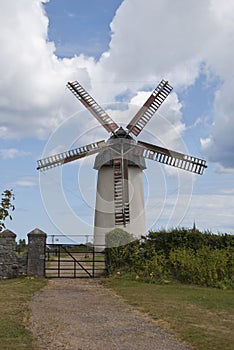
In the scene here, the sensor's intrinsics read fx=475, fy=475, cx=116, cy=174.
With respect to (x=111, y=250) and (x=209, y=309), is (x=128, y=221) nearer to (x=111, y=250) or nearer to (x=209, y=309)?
(x=111, y=250)

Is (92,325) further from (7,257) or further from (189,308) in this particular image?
(7,257)

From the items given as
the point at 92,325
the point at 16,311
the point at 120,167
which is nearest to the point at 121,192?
the point at 120,167

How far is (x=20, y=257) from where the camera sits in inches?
718

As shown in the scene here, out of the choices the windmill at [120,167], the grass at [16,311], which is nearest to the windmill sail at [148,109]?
the windmill at [120,167]

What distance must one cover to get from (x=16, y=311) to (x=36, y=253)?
7625 millimetres

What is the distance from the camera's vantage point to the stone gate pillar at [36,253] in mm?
17969

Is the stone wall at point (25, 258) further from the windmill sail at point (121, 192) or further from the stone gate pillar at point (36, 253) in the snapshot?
the windmill sail at point (121, 192)

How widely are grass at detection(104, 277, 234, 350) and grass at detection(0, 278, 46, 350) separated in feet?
8.30

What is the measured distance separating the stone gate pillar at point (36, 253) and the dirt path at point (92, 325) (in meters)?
4.28

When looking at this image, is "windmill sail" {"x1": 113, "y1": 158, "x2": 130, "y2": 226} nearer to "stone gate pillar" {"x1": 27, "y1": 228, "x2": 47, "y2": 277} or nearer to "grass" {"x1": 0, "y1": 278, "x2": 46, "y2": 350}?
"stone gate pillar" {"x1": 27, "y1": 228, "x2": 47, "y2": 277}

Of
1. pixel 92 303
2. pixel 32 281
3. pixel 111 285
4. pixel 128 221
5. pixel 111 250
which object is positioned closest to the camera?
pixel 92 303

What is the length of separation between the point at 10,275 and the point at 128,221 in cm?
709

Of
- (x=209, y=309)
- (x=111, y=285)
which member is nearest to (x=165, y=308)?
(x=209, y=309)

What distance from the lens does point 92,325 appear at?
9.02 meters
